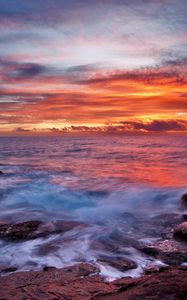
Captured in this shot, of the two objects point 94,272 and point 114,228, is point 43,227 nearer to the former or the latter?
point 114,228

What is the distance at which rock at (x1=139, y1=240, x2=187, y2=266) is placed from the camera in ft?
23.2

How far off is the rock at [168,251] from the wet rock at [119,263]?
65cm

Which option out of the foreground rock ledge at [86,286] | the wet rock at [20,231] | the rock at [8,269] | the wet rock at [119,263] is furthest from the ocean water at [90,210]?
the foreground rock ledge at [86,286]

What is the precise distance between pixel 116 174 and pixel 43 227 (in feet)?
Result: 52.5

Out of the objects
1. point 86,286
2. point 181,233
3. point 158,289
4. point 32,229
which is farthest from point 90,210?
point 158,289

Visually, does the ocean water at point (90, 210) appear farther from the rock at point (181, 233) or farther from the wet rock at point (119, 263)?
the rock at point (181, 233)

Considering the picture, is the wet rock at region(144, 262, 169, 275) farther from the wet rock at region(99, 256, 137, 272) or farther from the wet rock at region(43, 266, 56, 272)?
A: the wet rock at region(43, 266, 56, 272)

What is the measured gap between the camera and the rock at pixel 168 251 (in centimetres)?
708

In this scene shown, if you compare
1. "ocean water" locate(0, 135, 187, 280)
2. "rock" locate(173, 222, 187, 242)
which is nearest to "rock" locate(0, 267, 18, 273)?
"ocean water" locate(0, 135, 187, 280)

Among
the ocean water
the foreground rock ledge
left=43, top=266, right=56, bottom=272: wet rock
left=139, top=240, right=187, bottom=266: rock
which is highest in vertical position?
the foreground rock ledge

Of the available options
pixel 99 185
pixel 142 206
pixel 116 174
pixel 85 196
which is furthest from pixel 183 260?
pixel 116 174

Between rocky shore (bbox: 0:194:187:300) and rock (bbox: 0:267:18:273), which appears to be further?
rock (bbox: 0:267:18:273)

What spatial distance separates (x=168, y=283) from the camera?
14.7 feet

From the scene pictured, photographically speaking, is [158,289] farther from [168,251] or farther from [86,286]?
[168,251]
